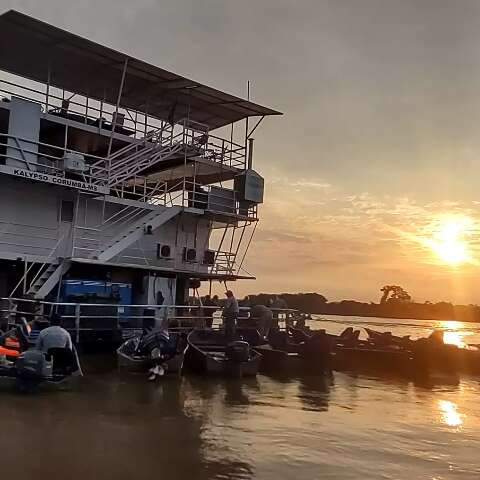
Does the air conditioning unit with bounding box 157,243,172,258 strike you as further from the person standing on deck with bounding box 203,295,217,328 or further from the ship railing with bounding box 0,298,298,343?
the person standing on deck with bounding box 203,295,217,328

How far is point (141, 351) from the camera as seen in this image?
17609mm

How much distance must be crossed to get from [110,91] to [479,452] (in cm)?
→ 2159

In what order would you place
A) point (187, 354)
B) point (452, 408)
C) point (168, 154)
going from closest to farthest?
point (452, 408) → point (187, 354) → point (168, 154)

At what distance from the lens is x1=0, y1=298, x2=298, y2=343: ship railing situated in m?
18.4

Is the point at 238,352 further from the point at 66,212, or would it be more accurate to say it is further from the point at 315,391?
the point at 66,212

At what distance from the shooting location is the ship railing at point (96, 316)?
725 inches

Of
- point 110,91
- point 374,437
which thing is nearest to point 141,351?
point 374,437

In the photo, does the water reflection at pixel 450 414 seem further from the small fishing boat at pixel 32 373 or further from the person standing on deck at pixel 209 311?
the person standing on deck at pixel 209 311

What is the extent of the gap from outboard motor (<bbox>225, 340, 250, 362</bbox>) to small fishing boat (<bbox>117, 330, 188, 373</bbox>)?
151 centimetres

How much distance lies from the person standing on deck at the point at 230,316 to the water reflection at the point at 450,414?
7.94 metres

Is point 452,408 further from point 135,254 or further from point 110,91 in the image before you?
point 110,91

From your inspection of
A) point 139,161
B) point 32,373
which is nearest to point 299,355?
point 139,161

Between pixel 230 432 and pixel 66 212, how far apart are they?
14671mm

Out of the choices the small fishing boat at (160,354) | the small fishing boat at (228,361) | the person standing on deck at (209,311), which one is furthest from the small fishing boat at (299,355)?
the small fishing boat at (160,354)
